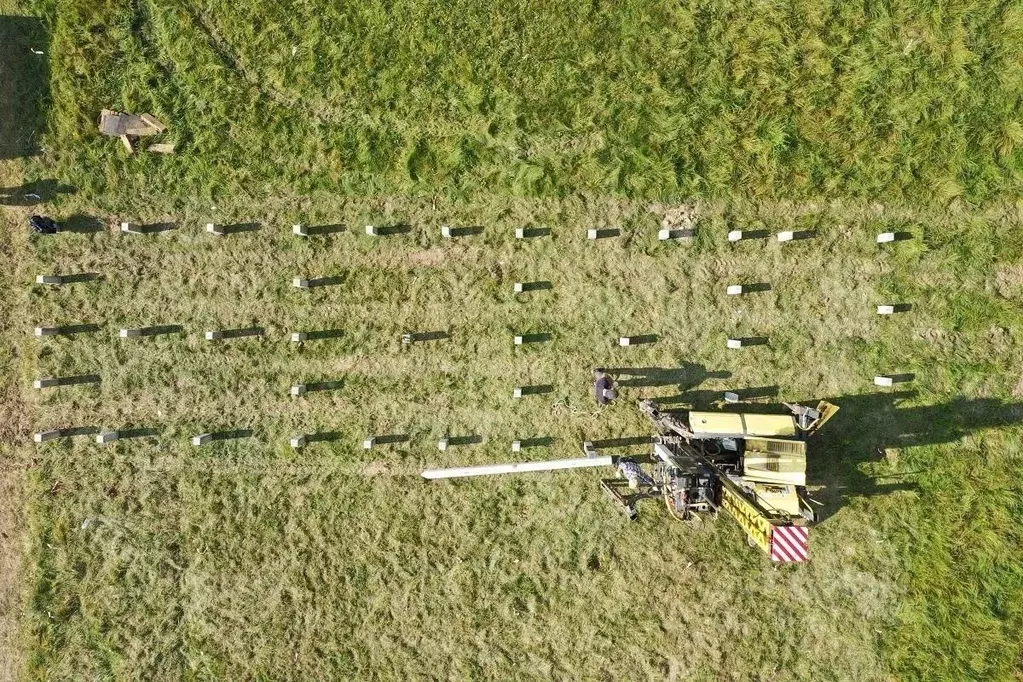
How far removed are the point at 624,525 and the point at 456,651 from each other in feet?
12.1

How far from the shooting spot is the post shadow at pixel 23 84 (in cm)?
912

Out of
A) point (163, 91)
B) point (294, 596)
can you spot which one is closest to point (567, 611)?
point (294, 596)

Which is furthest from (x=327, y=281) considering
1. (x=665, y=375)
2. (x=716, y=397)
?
(x=716, y=397)

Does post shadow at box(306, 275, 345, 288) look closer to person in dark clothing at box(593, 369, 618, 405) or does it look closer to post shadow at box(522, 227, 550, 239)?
post shadow at box(522, 227, 550, 239)

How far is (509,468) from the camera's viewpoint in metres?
8.68

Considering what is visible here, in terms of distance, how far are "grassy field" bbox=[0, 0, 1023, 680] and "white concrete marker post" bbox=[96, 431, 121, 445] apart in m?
0.23

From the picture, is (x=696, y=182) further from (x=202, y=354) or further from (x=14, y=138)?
(x=14, y=138)

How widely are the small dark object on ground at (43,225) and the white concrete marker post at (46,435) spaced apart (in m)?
3.62

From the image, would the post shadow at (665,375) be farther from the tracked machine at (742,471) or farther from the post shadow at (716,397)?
the tracked machine at (742,471)

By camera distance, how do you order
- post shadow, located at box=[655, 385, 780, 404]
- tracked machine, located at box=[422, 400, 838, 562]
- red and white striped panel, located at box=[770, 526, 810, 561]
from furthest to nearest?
post shadow, located at box=[655, 385, 780, 404] → red and white striped panel, located at box=[770, 526, 810, 561] → tracked machine, located at box=[422, 400, 838, 562]

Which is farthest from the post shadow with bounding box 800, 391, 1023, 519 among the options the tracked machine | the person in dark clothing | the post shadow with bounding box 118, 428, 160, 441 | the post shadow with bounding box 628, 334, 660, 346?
the post shadow with bounding box 118, 428, 160, 441

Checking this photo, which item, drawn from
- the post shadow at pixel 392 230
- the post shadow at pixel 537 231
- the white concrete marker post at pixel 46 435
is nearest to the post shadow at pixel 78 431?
the white concrete marker post at pixel 46 435

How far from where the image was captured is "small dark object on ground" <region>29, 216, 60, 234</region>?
891 centimetres

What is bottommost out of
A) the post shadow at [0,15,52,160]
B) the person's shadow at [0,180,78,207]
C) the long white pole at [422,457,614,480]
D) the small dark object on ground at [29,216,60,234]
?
the long white pole at [422,457,614,480]
